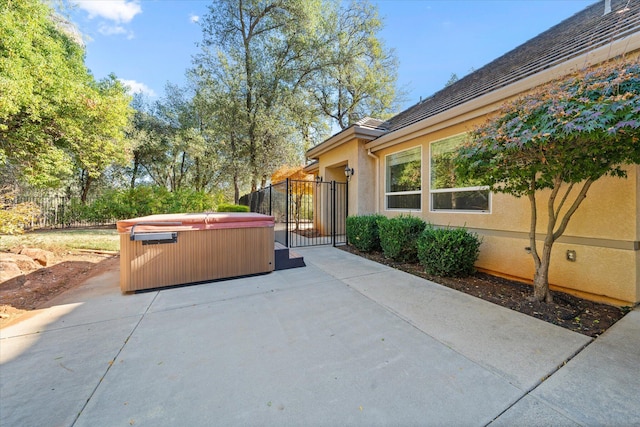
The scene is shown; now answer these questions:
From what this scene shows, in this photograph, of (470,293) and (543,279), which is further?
(470,293)

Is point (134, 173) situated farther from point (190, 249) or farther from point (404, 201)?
point (404, 201)

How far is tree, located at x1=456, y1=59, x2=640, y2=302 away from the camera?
2164mm

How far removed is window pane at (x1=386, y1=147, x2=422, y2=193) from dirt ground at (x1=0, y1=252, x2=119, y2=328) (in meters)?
7.30

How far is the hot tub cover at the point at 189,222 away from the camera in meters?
3.66

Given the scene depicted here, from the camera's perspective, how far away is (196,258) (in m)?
4.10

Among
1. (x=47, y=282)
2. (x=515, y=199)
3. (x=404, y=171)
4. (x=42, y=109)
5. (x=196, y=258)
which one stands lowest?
(x=47, y=282)

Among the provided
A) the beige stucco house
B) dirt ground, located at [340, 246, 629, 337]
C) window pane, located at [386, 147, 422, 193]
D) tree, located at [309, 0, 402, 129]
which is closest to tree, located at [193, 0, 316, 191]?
tree, located at [309, 0, 402, 129]

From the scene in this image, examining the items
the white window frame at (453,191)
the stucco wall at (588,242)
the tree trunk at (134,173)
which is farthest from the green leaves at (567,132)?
the tree trunk at (134,173)

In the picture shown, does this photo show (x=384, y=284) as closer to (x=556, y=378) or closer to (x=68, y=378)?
(x=556, y=378)

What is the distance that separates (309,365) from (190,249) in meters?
2.92

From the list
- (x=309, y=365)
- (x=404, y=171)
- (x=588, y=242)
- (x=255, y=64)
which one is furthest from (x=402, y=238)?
(x=255, y=64)

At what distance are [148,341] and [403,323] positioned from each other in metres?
2.73

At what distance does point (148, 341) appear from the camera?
8.06 ft

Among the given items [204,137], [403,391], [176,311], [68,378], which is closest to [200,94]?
[204,137]
